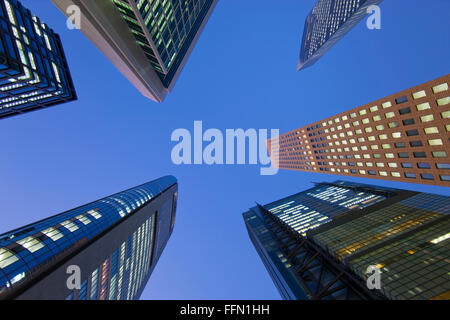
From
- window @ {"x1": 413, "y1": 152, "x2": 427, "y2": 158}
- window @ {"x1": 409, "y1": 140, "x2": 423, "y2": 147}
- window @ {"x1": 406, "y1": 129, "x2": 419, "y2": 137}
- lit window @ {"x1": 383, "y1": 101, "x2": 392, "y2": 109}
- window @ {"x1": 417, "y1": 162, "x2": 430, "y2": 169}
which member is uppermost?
lit window @ {"x1": 383, "y1": 101, "x2": 392, "y2": 109}

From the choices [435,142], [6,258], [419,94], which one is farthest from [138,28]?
[435,142]

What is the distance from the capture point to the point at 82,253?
3569 cm

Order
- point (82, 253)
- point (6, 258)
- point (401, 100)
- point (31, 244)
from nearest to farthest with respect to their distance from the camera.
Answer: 1. point (6, 258)
2. point (31, 244)
3. point (401, 100)
4. point (82, 253)

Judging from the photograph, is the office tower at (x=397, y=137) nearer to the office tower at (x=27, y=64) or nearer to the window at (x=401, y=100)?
the window at (x=401, y=100)

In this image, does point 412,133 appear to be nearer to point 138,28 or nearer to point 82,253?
point 138,28

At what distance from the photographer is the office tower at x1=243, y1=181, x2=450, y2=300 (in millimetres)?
24062

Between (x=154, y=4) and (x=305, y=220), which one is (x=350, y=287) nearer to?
(x=305, y=220)

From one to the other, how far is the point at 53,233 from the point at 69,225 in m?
4.25

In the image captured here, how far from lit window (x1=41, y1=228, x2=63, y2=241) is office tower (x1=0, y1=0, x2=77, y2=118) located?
27501 mm

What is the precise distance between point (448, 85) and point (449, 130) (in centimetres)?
596

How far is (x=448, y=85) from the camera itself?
2577 centimetres

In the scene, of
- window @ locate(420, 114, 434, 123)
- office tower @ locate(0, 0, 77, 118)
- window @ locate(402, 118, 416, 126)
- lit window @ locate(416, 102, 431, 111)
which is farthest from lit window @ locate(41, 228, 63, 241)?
lit window @ locate(416, 102, 431, 111)

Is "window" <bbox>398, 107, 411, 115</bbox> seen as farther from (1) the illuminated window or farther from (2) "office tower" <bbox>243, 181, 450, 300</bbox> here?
(2) "office tower" <bbox>243, 181, 450, 300</bbox>
